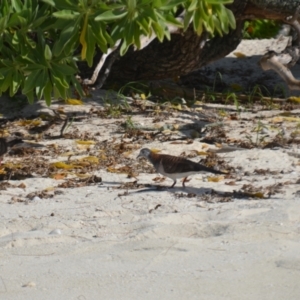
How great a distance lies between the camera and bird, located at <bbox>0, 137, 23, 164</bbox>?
25.5ft

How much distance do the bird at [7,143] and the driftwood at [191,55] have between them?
123 centimetres

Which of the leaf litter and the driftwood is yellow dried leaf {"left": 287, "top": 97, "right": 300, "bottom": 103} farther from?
the driftwood

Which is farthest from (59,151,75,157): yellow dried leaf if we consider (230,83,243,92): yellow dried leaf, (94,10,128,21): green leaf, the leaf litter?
(230,83,243,92): yellow dried leaf

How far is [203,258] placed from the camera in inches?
191

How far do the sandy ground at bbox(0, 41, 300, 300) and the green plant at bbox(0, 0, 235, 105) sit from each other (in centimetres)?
88

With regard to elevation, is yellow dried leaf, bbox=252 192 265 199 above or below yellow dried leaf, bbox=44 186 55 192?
above

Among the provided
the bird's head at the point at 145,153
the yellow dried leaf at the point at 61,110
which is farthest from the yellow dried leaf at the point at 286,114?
the bird's head at the point at 145,153

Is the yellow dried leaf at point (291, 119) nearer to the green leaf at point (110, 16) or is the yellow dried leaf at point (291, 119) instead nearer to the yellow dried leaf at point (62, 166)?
the yellow dried leaf at point (62, 166)

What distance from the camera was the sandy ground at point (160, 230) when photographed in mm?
4430

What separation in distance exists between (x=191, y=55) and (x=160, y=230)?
4709mm

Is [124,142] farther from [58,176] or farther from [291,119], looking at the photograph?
[291,119]

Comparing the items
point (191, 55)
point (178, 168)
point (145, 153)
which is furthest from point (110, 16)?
point (191, 55)

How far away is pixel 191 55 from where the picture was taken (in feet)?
32.4

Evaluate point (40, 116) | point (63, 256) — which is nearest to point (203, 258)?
point (63, 256)
